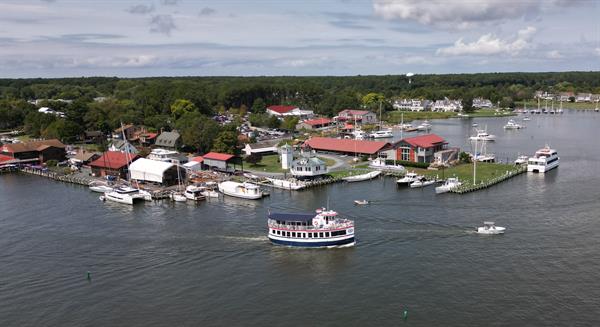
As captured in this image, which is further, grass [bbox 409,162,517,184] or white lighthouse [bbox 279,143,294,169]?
white lighthouse [bbox 279,143,294,169]

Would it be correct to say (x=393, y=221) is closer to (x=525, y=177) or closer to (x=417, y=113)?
(x=525, y=177)

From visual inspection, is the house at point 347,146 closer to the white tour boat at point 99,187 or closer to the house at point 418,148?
the house at point 418,148

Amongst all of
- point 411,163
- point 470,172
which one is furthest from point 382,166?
point 470,172

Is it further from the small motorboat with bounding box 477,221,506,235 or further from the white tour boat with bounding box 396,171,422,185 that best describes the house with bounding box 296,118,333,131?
the small motorboat with bounding box 477,221,506,235

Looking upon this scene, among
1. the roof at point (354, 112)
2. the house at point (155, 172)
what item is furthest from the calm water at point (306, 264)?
the roof at point (354, 112)

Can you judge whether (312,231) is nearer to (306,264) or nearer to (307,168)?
(306,264)

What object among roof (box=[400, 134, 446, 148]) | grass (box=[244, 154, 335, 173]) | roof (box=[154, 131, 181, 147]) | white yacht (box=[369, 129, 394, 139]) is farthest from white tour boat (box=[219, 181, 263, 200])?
white yacht (box=[369, 129, 394, 139])
